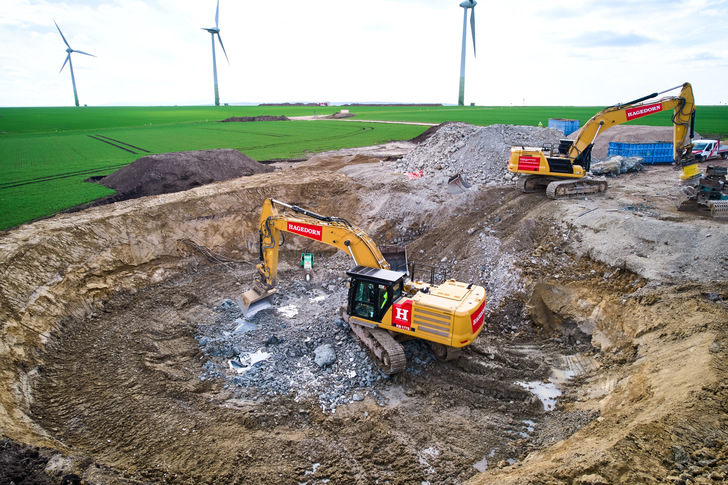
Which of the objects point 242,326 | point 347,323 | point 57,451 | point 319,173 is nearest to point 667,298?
point 347,323

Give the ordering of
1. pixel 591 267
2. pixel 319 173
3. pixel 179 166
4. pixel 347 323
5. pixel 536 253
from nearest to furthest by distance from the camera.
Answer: pixel 347 323 → pixel 591 267 → pixel 536 253 → pixel 179 166 → pixel 319 173

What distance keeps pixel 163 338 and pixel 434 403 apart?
301 inches

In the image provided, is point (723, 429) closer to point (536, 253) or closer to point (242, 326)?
point (536, 253)

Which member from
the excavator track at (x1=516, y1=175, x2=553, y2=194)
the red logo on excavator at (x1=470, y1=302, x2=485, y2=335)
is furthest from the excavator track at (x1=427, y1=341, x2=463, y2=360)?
the excavator track at (x1=516, y1=175, x2=553, y2=194)

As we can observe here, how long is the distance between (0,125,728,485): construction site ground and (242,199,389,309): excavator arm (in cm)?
115

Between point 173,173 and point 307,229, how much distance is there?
1305 centimetres

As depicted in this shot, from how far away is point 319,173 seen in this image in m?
23.3

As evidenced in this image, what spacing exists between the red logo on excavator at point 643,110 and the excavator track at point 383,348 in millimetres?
13345

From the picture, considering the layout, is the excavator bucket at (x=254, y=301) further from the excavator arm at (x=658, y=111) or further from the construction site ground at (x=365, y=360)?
the excavator arm at (x=658, y=111)

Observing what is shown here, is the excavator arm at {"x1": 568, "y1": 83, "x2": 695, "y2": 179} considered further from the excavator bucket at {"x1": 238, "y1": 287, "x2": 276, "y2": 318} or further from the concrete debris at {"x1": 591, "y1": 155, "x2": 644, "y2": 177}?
the excavator bucket at {"x1": 238, "y1": 287, "x2": 276, "y2": 318}

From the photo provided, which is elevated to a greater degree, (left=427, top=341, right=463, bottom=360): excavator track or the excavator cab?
the excavator cab

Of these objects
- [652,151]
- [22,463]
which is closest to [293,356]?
[22,463]

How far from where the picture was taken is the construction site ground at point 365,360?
7.12 meters

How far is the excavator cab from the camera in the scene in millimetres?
9961
